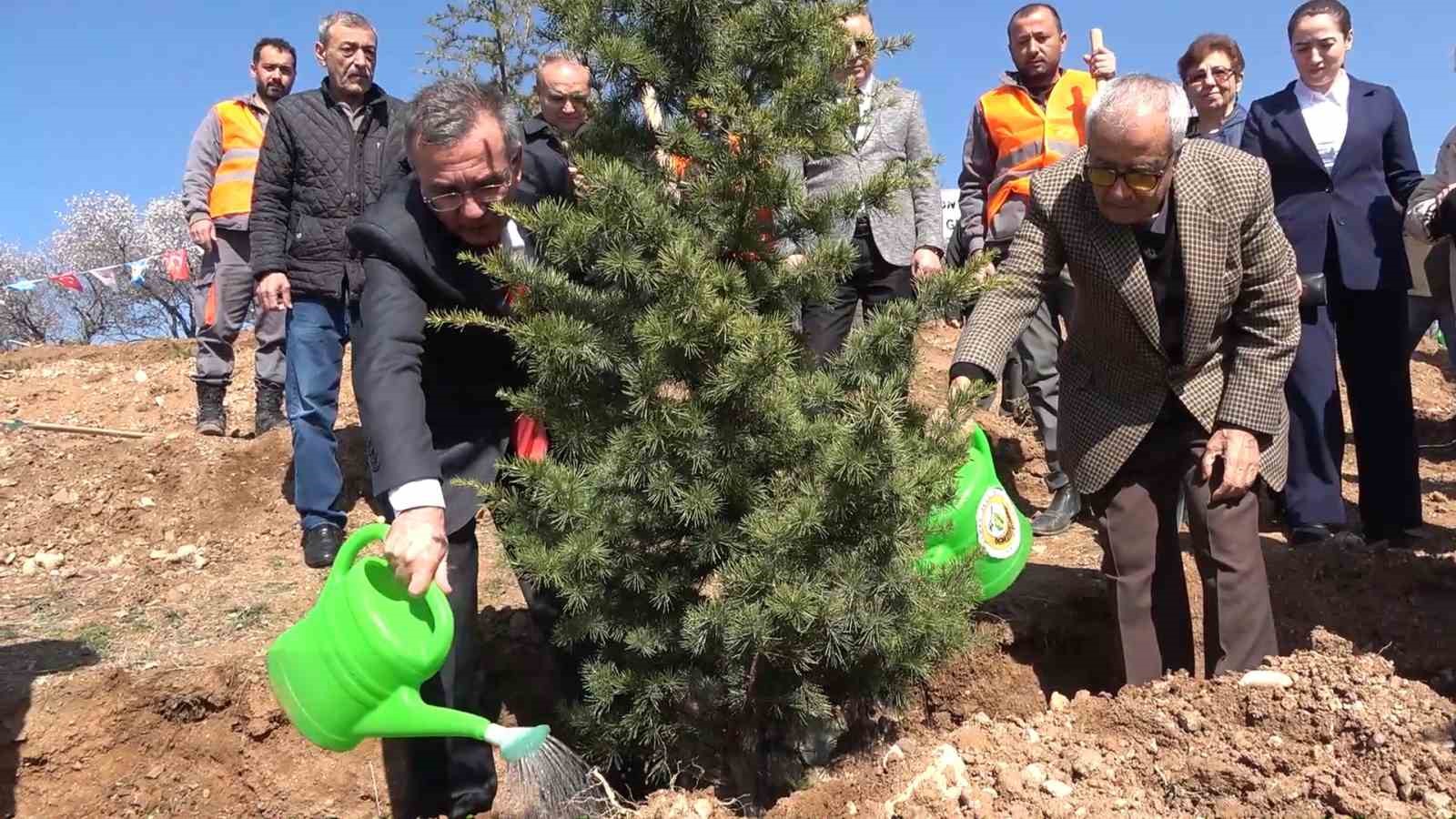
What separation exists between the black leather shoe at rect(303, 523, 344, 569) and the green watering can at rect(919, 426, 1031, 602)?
3.13 metres

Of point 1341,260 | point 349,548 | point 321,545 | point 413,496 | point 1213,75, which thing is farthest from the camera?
point 321,545

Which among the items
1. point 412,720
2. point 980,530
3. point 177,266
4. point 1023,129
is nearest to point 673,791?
point 412,720

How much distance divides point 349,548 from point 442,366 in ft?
2.57

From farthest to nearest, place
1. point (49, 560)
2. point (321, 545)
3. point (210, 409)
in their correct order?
point (210, 409), point (49, 560), point (321, 545)

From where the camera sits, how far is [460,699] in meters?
3.36

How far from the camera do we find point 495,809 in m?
3.33

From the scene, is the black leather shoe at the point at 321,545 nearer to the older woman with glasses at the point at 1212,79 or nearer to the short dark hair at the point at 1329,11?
the older woman with glasses at the point at 1212,79

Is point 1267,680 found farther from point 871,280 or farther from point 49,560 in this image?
point 49,560

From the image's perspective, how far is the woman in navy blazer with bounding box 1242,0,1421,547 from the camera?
14.9 feet

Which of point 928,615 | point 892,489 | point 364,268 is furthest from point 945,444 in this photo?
point 364,268

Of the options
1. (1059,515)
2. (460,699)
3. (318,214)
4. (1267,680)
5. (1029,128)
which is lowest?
(1267,680)

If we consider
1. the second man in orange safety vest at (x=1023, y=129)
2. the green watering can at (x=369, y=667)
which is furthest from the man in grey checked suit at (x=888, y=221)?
the green watering can at (x=369, y=667)

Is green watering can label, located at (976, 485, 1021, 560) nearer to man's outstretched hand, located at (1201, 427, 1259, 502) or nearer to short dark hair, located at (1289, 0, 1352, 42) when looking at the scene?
man's outstretched hand, located at (1201, 427, 1259, 502)

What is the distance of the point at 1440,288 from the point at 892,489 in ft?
10.4
